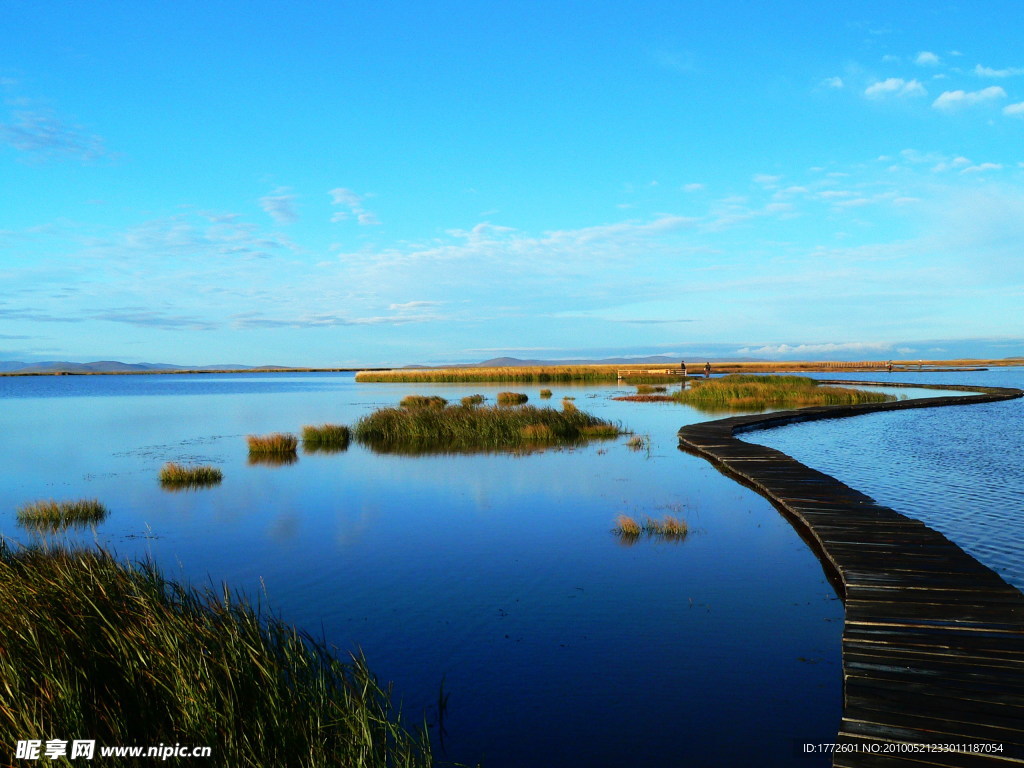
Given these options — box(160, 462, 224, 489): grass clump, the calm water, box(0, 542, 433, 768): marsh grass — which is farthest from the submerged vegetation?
box(0, 542, 433, 768): marsh grass

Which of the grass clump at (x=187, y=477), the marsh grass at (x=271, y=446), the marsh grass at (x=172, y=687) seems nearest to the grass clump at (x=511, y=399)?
the marsh grass at (x=271, y=446)

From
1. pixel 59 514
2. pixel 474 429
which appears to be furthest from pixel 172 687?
pixel 474 429

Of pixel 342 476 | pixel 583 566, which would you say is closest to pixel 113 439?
pixel 342 476

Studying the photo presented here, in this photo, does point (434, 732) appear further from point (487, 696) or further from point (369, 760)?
point (369, 760)

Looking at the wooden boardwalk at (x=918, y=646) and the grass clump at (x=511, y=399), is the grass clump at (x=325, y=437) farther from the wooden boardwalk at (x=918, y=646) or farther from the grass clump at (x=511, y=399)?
the wooden boardwalk at (x=918, y=646)

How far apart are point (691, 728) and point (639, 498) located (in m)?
8.96

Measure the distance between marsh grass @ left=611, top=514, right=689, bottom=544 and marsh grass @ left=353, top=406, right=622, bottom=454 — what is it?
35.2 ft

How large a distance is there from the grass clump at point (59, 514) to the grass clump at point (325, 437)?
9.88 m

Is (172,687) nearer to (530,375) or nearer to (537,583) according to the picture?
(537,583)

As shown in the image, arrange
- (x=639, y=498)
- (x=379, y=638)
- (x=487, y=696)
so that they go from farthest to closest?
(x=639, y=498), (x=379, y=638), (x=487, y=696)

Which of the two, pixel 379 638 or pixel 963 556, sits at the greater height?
pixel 963 556

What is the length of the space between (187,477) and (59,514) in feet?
13.0

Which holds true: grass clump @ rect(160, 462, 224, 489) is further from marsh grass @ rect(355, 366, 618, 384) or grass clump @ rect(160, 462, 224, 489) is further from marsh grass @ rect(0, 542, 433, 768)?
marsh grass @ rect(355, 366, 618, 384)

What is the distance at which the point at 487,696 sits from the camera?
6176mm
